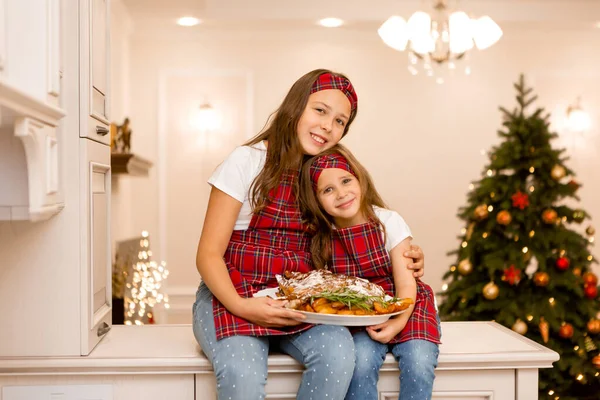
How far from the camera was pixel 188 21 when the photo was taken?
17.8 ft

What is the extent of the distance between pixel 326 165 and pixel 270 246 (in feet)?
→ 0.97

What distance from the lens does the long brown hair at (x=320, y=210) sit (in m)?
1.93

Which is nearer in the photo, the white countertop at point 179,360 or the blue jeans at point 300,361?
the blue jeans at point 300,361

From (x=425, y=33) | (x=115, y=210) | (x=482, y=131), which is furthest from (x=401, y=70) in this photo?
(x=115, y=210)

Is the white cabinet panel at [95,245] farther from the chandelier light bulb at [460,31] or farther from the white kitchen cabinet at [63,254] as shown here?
the chandelier light bulb at [460,31]

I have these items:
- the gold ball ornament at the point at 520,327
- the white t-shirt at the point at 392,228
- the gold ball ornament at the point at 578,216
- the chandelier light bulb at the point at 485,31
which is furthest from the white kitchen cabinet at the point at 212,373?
the chandelier light bulb at the point at 485,31

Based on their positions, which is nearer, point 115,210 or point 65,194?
point 65,194

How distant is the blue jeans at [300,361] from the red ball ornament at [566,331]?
182 centimetres

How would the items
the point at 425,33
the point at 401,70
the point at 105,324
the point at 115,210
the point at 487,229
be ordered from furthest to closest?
1. the point at 401,70
2. the point at 115,210
3. the point at 425,33
4. the point at 487,229
5. the point at 105,324

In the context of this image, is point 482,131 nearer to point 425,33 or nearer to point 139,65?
point 425,33

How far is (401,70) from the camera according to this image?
5867mm

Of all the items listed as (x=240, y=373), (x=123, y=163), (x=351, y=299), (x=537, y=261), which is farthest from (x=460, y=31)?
(x=240, y=373)

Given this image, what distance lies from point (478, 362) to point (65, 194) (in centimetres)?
122

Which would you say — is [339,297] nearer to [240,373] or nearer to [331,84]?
[240,373]
